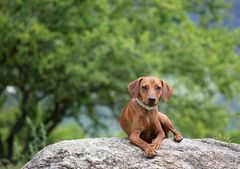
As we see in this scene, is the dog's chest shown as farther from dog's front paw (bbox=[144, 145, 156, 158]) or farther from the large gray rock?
dog's front paw (bbox=[144, 145, 156, 158])

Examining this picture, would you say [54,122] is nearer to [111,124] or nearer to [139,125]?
[111,124]

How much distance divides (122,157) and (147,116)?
535 millimetres

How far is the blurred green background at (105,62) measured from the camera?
2444 centimetres

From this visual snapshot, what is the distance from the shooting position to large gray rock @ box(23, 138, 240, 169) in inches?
273

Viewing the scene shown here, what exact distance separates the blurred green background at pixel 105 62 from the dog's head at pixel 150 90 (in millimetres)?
16247

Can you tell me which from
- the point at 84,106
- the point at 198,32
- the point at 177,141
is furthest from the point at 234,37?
the point at 177,141

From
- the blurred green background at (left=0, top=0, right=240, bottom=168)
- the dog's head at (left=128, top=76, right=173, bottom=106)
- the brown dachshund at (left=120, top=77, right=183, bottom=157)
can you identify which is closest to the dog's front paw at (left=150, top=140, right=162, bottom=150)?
the brown dachshund at (left=120, top=77, right=183, bottom=157)

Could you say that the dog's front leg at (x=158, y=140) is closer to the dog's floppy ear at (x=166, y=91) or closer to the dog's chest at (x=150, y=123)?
the dog's chest at (x=150, y=123)

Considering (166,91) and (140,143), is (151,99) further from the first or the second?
(140,143)

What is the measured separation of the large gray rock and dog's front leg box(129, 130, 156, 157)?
52 mm

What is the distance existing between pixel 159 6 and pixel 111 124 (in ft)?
17.8

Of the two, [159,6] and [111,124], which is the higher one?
[159,6]

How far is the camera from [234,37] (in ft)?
99.6

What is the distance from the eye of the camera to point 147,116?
23.8ft
